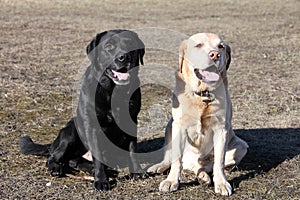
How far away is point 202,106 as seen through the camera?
4023 mm

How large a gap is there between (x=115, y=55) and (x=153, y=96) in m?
2.64

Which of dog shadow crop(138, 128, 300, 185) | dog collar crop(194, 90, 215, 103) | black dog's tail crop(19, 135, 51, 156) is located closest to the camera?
dog collar crop(194, 90, 215, 103)

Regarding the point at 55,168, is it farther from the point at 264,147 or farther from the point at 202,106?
the point at 264,147

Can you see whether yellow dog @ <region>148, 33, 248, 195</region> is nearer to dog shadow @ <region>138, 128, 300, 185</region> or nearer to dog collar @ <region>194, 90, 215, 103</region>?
dog collar @ <region>194, 90, 215, 103</region>

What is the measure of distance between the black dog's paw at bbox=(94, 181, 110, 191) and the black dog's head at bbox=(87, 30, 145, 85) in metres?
0.83

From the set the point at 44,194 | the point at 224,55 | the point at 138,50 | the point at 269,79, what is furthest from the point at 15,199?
the point at 269,79

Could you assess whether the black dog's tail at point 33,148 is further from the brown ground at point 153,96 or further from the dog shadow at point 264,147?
the dog shadow at point 264,147

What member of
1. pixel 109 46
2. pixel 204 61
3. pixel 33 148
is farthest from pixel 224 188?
pixel 33 148

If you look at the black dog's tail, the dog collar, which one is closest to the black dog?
the black dog's tail

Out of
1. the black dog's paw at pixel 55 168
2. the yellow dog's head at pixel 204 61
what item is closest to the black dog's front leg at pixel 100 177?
the black dog's paw at pixel 55 168

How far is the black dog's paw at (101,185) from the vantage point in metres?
4.08

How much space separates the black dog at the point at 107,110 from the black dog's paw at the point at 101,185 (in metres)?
0.10

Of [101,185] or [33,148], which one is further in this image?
[33,148]

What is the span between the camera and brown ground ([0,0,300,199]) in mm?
4148
